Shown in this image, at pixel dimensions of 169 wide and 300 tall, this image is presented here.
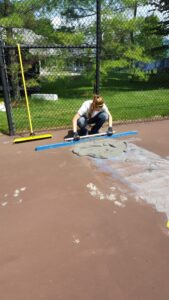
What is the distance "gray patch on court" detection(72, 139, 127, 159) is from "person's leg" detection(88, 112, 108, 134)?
0.44 meters

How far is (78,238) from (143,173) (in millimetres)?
1498

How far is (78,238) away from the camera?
238cm

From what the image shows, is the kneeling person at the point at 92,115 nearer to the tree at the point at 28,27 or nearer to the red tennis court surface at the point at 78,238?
the red tennis court surface at the point at 78,238

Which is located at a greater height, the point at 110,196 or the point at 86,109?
the point at 86,109

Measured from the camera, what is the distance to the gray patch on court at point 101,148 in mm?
4254

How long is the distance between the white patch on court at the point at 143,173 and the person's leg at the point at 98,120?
82 cm

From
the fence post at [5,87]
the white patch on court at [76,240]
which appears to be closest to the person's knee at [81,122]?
the fence post at [5,87]

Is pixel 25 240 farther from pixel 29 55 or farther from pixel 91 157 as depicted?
pixel 29 55

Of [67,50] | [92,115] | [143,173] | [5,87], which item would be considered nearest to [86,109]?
[92,115]

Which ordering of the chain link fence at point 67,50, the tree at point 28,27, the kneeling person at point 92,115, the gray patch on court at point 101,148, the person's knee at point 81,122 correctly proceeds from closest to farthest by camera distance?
the gray patch on court at point 101,148, the kneeling person at point 92,115, the person's knee at point 81,122, the chain link fence at point 67,50, the tree at point 28,27

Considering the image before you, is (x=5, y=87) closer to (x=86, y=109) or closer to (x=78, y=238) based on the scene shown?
(x=86, y=109)

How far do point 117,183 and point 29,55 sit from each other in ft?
20.5

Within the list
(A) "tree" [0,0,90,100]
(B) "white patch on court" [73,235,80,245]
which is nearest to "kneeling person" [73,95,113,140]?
(B) "white patch on court" [73,235,80,245]

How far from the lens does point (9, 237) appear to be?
2.44 metres
